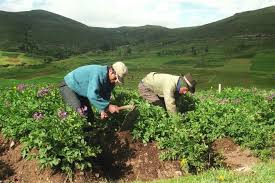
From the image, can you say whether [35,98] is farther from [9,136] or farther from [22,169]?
[22,169]

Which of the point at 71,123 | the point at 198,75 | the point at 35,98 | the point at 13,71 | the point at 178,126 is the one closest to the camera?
the point at 71,123

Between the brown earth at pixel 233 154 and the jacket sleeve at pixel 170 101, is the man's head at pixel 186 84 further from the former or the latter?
the brown earth at pixel 233 154

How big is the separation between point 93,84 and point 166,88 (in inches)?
115

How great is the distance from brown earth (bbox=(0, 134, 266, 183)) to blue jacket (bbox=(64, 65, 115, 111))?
158 cm

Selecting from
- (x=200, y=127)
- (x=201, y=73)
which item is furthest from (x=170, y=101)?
(x=201, y=73)

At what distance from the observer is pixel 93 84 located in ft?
34.2

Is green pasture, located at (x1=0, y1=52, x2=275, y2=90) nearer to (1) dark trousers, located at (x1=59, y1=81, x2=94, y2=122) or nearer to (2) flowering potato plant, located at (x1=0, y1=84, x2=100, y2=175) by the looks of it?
(2) flowering potato plant, located at (x1=0, y1=84, x2=100, y2=175)

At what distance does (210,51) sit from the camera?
19350 centimetres

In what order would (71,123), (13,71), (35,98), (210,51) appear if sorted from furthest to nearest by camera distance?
1. (210,51)
2. (13,71)
3. (35,98)
4. (71,123)

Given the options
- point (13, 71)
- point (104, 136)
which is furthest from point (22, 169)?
point (13, 71)

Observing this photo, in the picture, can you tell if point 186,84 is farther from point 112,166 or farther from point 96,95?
point 96,95

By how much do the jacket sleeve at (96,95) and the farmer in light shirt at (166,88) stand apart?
2.59 m

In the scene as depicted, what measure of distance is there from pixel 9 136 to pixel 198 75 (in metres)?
101

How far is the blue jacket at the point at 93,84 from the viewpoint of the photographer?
1042 cm
